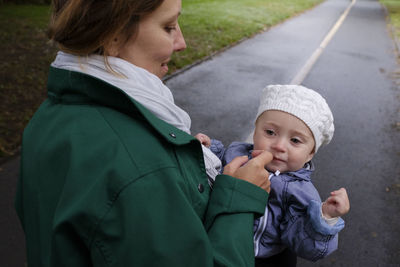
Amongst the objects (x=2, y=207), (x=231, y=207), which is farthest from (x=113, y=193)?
(x=2, y=207)

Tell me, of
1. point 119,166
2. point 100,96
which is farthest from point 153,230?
point 100,96

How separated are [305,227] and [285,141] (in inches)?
18.8

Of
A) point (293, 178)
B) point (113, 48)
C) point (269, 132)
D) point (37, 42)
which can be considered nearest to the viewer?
point (113, 48)

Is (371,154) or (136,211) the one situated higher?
(136,211)

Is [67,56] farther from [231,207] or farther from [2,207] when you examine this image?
[2,207]

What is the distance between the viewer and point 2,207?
11.1 ft

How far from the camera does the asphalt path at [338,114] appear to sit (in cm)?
329

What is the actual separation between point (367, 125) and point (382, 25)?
13473 mm

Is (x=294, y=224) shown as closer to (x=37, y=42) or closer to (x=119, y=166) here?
(x=119, y=166)

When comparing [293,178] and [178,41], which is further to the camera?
[293,178]

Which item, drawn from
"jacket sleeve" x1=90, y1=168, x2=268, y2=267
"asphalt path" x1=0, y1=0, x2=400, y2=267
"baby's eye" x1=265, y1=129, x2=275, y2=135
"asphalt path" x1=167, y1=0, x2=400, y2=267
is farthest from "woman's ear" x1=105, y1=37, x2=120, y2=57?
"asphalt path" x1=167, y1=0, x2=400, y2=267

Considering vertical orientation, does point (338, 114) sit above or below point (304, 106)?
below

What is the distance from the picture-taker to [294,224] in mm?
1794

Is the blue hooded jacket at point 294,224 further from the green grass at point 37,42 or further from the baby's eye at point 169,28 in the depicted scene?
the green grass at point 37,42
